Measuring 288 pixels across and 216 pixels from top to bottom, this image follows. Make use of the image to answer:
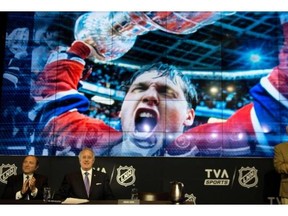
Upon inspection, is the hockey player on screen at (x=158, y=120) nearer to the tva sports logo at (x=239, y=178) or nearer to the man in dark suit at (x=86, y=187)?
the tva sports logo at (x=239, y=178)

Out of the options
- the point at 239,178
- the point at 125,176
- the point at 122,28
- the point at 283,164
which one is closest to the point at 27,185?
the point at 125,176

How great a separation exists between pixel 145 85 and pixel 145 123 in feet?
1.81

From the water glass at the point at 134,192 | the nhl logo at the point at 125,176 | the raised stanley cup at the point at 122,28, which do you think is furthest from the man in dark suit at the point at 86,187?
the raised stanley cup at the point at 122,28

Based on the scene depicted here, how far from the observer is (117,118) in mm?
6211

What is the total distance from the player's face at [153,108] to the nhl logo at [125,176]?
521 mm

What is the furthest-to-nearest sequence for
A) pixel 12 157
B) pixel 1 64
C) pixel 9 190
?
pixel 1 64 → pixel 12 157 → pixel 9 190

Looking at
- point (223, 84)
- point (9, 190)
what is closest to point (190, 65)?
point (223, 84)

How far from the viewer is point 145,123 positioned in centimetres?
620

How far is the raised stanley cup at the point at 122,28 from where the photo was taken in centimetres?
636

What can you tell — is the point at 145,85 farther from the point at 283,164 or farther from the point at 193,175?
the point at 283,164

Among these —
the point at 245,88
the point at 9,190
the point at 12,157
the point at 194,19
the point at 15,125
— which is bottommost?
the point at 9,190

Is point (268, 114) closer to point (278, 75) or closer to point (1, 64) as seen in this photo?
point (278, 75)

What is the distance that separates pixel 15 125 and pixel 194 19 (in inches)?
119

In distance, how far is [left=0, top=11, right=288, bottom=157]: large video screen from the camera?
20.0ft
